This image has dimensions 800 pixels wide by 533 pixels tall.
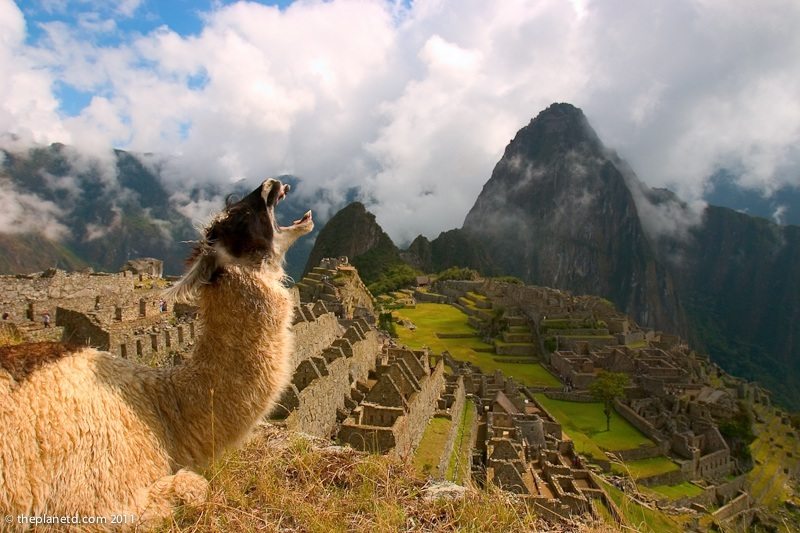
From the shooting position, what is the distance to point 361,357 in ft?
47.6

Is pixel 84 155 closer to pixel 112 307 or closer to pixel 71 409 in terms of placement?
pixel 112 307

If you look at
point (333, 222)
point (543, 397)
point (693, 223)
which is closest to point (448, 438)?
point (543, 397)

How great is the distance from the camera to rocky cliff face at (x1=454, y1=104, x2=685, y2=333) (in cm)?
11800

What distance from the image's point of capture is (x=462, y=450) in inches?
530

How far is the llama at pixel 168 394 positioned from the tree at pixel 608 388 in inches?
1022

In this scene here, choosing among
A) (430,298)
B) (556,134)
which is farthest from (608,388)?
(556,134)

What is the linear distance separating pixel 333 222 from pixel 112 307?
68622mm

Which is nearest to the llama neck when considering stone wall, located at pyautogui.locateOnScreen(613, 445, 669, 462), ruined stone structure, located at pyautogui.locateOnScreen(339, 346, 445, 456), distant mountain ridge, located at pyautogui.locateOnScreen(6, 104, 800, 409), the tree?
ruined stone structure, located at pyautogui.locateOnScreen(339, 346, 445, 456)

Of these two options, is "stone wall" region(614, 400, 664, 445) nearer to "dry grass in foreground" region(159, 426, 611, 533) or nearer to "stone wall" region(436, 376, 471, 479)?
"stone wall" region(436, 376, 471, 479)

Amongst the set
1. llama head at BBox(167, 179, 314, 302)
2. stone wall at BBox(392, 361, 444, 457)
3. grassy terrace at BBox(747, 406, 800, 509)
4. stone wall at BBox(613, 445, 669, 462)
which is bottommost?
grassy terrace at BBox(747, 406, 800, 509)

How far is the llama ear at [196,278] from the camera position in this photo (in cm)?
239

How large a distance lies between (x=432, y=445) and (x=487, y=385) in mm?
11072

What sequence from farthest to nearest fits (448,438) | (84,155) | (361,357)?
(84,155) < (361,357) < (448,438)

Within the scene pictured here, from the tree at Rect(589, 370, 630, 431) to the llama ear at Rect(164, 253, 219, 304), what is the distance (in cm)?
2621
